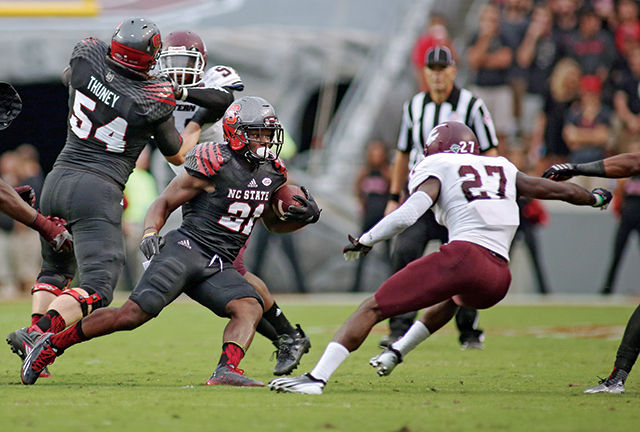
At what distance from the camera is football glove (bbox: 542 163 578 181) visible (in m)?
4.82

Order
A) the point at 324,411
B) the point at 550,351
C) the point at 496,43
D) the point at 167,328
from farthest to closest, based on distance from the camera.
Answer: the point at 496,43, the point at 167,328, the point at 550,351, the point at 324,411

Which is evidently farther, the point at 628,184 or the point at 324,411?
the point at 628,184

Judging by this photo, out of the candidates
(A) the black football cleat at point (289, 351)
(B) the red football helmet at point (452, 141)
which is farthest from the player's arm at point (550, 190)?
(A) the black football cleat at point (289, 351)

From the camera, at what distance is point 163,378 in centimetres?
518

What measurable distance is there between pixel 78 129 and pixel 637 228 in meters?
7.53

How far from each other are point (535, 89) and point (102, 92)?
9481 mm

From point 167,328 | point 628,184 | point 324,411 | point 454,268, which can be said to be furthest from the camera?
point 628,184

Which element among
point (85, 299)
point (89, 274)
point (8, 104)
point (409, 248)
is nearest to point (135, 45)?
point (8, 104)

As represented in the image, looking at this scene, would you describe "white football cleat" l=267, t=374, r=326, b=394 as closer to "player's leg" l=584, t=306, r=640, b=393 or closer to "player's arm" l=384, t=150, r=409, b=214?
"player's leg" l=584, t=306, r=640, b=393

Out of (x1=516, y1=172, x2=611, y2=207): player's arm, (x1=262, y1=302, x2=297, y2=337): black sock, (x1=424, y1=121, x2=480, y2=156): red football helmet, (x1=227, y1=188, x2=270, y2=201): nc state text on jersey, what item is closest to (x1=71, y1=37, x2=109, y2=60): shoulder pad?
(x1=227, y1=188, x2=270, y2=201): nc state text on jersey

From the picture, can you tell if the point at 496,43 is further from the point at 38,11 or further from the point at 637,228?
the point at 38,11

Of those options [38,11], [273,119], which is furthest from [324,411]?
[38,11]

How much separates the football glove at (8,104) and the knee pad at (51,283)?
856mm

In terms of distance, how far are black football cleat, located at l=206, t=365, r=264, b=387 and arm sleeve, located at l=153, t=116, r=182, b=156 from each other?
1.28 meters
